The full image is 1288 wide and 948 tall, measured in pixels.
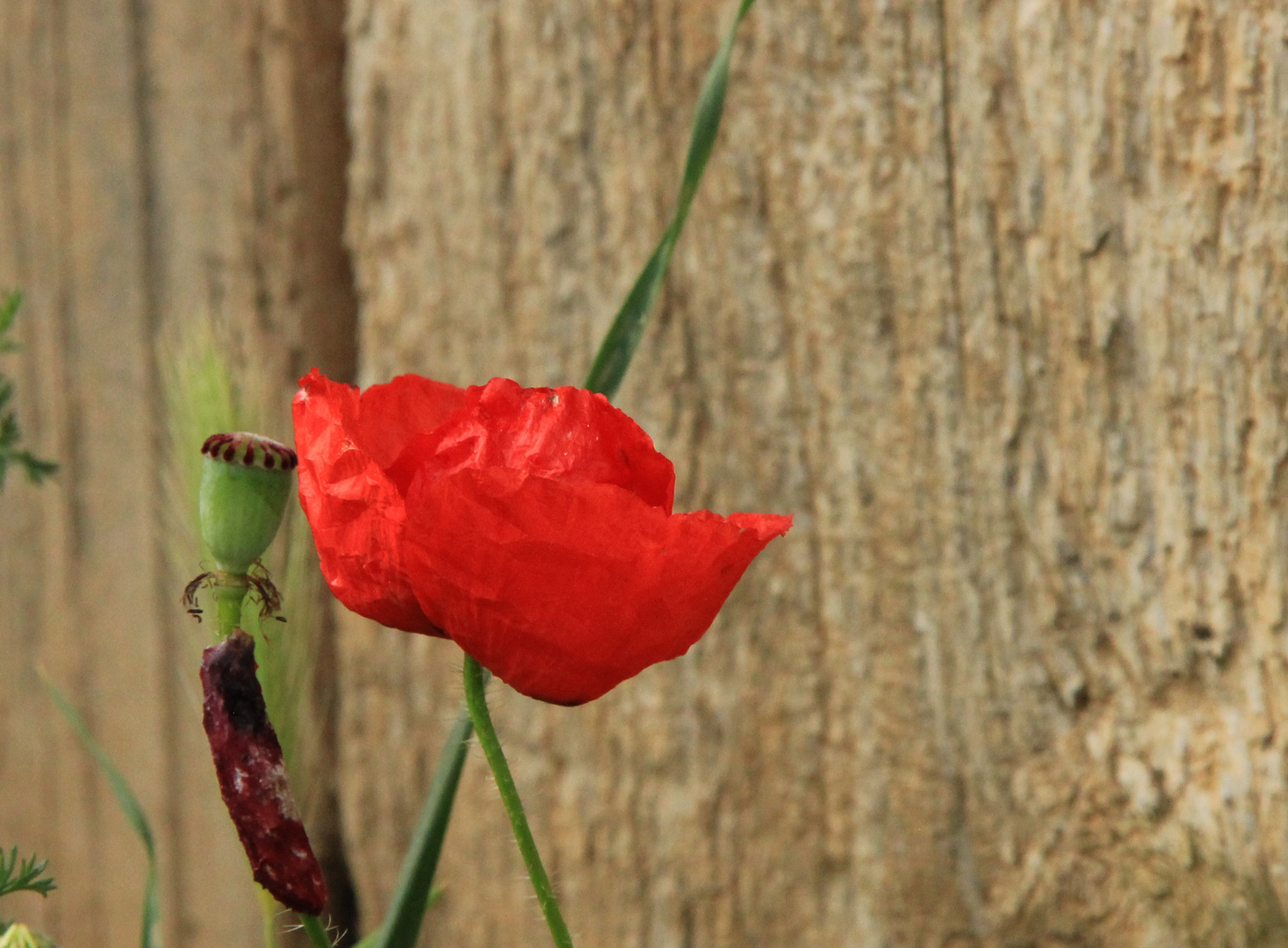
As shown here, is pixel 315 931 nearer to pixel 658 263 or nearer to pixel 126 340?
pixel 658 263

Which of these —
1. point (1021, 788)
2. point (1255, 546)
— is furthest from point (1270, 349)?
point (1021, 788)

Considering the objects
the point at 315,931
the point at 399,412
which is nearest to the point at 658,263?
the point at 399,412

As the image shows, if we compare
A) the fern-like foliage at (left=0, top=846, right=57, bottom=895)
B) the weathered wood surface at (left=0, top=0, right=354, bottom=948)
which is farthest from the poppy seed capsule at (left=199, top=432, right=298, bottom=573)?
the weathered wood surface at (left=0, top=0, right=354, bottom=948)

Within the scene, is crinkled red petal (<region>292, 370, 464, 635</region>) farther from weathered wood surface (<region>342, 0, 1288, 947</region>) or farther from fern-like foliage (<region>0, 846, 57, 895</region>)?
weathered wood surface (<region>342, 0, 1288, 947</region>)

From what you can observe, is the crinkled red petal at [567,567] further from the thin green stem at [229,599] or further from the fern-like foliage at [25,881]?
the fern-like foliage at [25,881]

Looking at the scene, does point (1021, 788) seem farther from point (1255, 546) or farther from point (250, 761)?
point (250, 761)

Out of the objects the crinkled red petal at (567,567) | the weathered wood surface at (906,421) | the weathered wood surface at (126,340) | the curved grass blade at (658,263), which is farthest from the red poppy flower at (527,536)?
the weathered wood surface at (126,340)
